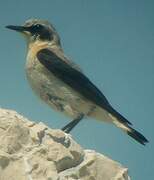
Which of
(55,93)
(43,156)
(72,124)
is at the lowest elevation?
(43,156)

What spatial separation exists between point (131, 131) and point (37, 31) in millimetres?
3407

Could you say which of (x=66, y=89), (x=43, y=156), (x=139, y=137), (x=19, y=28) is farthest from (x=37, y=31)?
(x=43, y=156)

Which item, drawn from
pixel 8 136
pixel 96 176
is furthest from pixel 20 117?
pixel 96 176

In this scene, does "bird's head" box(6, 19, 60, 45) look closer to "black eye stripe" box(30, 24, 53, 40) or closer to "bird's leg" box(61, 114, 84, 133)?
"black eye stripe" box(30, 24, 53, 40)

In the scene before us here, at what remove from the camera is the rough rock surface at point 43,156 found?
8.41m

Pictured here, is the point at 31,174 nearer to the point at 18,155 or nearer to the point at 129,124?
the point at 18,155

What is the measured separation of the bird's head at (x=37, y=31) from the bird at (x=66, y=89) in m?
0.09

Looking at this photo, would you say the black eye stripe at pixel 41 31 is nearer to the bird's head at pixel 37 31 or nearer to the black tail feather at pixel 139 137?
the bird's head at pixel 37 31

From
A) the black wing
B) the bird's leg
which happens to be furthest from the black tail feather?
the bird's leg

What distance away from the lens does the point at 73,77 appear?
13.5 m

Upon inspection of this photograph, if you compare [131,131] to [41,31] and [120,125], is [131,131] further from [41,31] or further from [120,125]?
[41,31]

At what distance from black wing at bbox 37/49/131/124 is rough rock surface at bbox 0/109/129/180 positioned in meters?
3.44

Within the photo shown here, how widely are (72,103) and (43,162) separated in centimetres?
451

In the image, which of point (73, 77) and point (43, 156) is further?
point (73, 77)
